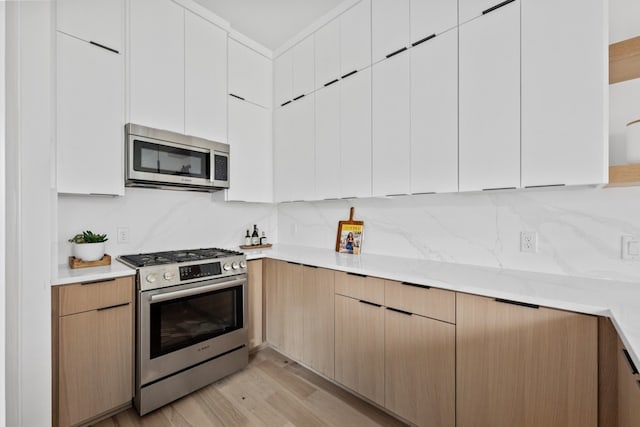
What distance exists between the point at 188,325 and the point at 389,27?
2.39 metres

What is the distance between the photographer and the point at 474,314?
1285 mm

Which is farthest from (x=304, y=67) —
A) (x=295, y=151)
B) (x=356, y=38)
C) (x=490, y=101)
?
(x=490, y=101)

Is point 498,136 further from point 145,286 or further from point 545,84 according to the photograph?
point 145,286

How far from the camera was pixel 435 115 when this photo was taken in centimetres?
167

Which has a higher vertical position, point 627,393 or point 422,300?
point 422,300

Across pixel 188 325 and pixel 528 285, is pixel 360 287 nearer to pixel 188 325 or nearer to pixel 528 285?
pixel 528 285

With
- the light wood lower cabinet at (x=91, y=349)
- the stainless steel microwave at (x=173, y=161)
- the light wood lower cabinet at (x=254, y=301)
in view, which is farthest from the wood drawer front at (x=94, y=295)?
the light wood lower cabinet at (x=254, y=301)

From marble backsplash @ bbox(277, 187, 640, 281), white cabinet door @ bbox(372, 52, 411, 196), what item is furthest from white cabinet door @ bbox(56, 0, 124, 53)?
marble backsplash @ bbox(277, 187, 640, 281)

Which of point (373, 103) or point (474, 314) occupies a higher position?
point (373, 103)

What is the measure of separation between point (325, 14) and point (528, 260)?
7.51 ft

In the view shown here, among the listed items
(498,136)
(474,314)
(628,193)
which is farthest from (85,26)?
(628,193)

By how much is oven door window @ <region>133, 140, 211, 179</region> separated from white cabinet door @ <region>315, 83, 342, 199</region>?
2.98 feet

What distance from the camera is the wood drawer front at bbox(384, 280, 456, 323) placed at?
1.36 meters

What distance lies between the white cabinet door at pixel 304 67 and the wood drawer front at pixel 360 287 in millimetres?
1612
